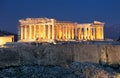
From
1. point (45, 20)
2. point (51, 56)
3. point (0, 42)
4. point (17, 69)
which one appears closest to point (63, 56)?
point (51, 56)

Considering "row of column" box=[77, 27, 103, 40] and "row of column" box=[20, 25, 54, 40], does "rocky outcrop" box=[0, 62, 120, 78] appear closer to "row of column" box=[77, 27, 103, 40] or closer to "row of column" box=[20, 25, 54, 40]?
"row of column" box=[20, 25, 54, 40]

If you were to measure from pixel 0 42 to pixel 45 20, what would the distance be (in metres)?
9.89

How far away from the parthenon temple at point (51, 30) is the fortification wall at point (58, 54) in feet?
64.1

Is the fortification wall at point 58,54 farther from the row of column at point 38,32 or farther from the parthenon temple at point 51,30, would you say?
the row of column at point 38,32

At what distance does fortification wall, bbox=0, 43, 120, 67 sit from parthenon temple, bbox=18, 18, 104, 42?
1955 centimetres

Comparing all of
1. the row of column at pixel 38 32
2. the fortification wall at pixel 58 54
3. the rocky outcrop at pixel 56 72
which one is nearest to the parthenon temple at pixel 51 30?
the row of column at pixel 38 32

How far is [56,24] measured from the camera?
68500mm

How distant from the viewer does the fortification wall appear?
123 ft

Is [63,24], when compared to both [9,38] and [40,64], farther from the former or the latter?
[40,64]

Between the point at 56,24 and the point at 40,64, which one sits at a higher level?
the point at 56,24

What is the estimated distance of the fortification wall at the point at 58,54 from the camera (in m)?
37.6

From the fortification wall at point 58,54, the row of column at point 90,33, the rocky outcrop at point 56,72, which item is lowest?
the rocky outcrop at point 56,72

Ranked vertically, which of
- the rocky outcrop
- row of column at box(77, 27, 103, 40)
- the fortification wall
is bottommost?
the rocky outcrop

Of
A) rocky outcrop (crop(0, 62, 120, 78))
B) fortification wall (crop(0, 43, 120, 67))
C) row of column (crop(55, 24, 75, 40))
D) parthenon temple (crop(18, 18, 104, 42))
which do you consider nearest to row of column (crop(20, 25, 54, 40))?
parthenon temple (crop(18, 18, 104, 42))
